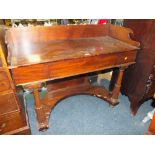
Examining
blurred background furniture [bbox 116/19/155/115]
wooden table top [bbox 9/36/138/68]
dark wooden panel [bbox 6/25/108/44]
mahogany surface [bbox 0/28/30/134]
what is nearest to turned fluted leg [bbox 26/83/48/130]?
mahogany surface [bbox 0/28/30/134]

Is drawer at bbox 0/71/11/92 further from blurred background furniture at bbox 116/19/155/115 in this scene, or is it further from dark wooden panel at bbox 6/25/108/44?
blurred background furniture at bbox 116/19/155/115

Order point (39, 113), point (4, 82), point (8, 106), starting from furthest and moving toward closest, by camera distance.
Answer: point (39, 113), point (8, 106), point (4, 82)

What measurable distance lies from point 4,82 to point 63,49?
536 mm

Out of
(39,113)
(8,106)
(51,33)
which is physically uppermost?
(51,33)

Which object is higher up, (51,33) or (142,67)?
(51,33)

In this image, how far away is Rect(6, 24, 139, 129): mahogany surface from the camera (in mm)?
1079

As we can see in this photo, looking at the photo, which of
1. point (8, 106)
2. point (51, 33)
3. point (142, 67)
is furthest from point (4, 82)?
point (142, 67)

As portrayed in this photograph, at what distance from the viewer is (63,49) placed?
1.29 metres

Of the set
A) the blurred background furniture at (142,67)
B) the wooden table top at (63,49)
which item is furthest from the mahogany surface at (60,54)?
Result: the blurred background furniture at (142,67)

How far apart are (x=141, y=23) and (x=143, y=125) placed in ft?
3.44

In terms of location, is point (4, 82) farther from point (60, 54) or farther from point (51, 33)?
point (51, 33)
